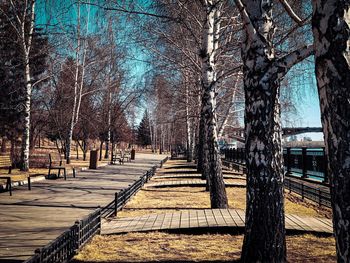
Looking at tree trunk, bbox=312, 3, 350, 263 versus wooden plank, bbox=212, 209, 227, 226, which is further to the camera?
wooden plank, bbox=212, 209, 227, 226

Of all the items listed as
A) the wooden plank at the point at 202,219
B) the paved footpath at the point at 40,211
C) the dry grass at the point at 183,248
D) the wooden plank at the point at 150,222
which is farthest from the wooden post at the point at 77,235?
the wooden plank at the point at 202,219

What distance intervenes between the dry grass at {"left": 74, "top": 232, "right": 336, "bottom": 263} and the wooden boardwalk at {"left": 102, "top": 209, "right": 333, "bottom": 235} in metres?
0.20

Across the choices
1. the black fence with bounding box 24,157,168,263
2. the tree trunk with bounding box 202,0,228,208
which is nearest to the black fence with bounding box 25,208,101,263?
the black fence with bounding box 24,157,168,263

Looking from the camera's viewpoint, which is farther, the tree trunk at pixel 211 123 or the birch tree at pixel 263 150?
the tree trunk at pixel 211 123

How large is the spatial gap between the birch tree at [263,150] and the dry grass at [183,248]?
0.77 m

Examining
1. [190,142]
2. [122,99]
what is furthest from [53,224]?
[122,99]

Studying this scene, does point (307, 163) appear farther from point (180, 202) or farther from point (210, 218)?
point (210, 218)

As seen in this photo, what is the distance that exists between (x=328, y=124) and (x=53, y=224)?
6.23 metres

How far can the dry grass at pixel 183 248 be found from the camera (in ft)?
16.7

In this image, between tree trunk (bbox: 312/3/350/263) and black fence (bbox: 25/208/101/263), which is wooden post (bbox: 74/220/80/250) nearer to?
black fence (bbox: 25/208/101/263)

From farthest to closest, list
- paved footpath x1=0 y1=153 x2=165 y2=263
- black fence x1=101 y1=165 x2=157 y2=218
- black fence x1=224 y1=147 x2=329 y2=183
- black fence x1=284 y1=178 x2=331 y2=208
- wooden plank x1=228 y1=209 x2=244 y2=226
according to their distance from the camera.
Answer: black fence x1=224 y1=147 x2=329 y2=183 < black fence x1=284 y1=178 x2=331 y2=208 < black fence x1=101 y1=165 x2=157 y2=218 < wooden plank x1=228 y1=209 x2=244 y2=226 < paved footpath x1=0 y1=153 x2=165 y2=263

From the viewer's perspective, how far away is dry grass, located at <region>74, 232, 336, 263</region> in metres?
5.10

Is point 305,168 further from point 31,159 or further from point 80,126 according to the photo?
point 80,126

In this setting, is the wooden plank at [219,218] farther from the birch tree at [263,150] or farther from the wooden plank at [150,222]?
the birch tree at [263,150]
